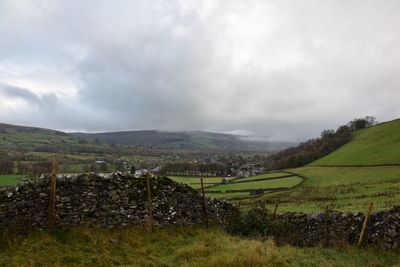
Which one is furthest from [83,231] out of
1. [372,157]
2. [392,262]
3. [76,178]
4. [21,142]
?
[21,142]

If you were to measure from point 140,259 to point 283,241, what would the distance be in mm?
5807

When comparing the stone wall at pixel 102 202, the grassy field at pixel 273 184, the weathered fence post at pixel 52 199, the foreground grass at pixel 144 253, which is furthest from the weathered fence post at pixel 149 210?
the grassy field at pixel 273 184

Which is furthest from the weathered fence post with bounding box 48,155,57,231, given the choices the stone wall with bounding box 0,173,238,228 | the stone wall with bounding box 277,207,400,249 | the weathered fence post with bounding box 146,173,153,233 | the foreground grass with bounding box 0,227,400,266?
the stone wall with bounding box 277,207,400,249

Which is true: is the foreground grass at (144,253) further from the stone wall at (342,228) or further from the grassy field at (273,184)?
the grassy field at (273,184)

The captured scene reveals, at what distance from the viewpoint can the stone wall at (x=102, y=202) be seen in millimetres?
7273

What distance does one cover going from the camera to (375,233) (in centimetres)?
788

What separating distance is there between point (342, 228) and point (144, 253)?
7.78 metres

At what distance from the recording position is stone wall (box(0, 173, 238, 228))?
7.27 metres

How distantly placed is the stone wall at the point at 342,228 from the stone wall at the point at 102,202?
3587 mm

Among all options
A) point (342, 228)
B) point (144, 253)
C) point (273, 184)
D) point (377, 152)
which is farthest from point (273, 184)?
point (144, 253)

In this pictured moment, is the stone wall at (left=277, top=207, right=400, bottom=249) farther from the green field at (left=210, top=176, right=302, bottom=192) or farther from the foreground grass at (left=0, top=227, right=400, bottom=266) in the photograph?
the green field at (left=210, top=176, right=302, bottom=192)

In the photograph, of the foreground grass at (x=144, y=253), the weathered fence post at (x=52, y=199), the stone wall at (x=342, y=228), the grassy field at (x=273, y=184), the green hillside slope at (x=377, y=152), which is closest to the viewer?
the foreground grass at (x=144, y=253)

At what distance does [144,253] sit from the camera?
675 cm

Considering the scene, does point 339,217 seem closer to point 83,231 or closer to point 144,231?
point 144,231
